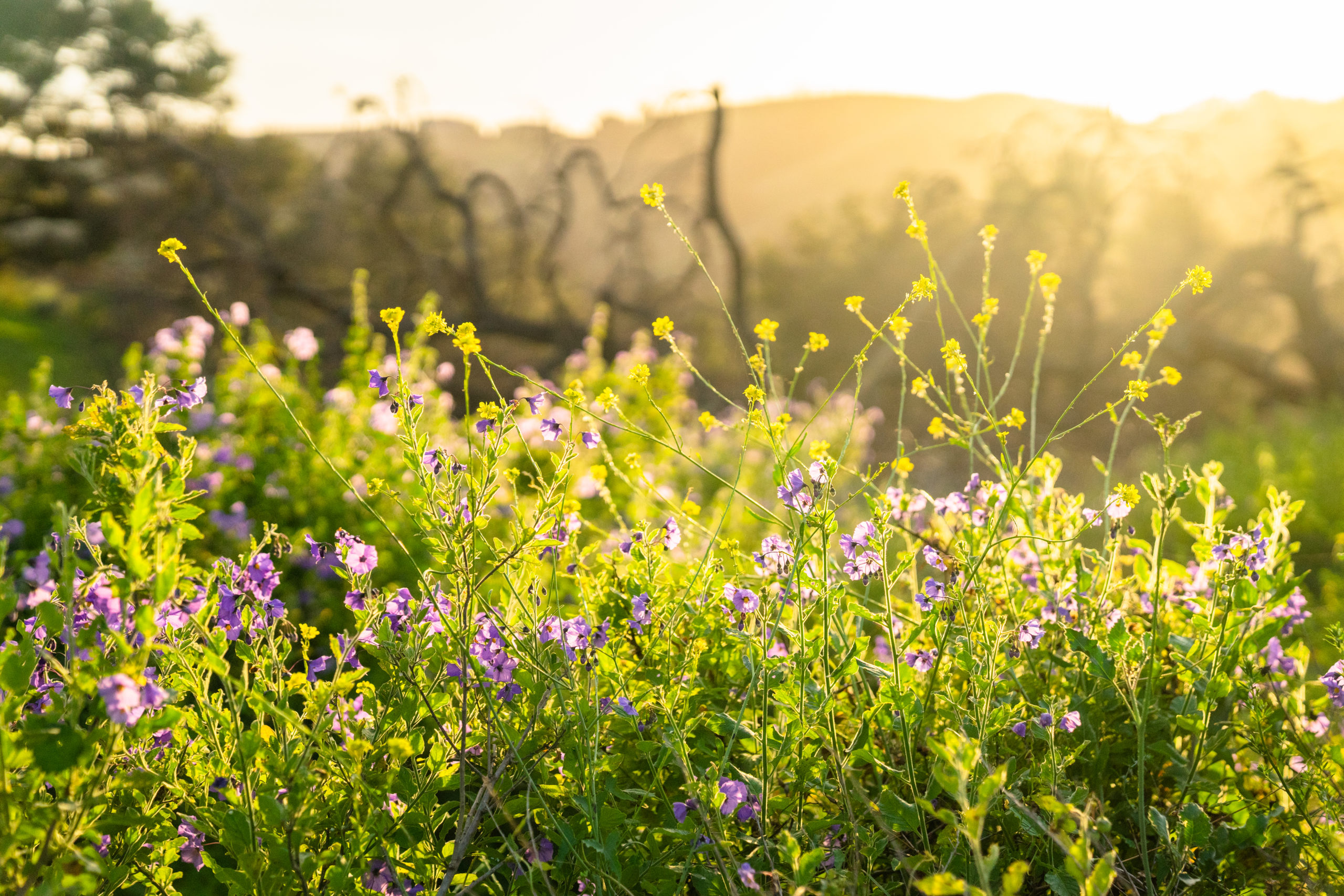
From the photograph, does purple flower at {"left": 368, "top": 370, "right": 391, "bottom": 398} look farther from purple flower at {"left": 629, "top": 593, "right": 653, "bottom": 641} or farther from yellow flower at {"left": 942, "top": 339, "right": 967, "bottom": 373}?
yellow flower at {"left": 942, "top": 339, "right": 967, "bottom": 373}

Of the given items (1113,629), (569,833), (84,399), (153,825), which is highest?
(84,399)

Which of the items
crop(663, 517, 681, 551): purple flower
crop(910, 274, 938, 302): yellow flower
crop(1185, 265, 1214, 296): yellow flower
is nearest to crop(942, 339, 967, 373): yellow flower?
crop(910, 274, 938, 302): yellow flower

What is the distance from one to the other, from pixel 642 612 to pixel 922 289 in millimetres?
819

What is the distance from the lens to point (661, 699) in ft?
4.91

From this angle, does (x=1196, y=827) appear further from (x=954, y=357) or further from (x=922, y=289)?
(x=922, y=289)

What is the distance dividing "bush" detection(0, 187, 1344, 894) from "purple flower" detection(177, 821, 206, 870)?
0.4 inches

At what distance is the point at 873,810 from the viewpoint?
1290 mm

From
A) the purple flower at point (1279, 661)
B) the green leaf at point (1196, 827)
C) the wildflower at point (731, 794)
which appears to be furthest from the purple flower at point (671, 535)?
the purple flower at point (1279, 661)

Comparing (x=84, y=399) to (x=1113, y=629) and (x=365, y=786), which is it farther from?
(x=1113, y=629)

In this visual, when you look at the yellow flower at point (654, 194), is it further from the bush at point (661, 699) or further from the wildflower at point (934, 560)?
the wildflower at point (934, 560)

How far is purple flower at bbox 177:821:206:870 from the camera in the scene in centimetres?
156

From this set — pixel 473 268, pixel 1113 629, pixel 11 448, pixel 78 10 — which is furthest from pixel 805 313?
pixel 78 10

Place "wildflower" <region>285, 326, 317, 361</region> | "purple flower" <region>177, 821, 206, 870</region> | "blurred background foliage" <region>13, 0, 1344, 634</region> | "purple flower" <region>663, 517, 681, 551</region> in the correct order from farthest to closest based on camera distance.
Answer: "blurred background foliage" <region>13, 0, 1344, 634</region> < "wildflower" <region>285, 326, 317, 361</region> < "purple flower" <region>663, 517, 681, 551</region> < "purple flower" <region>177, 821, 206, 870</region>

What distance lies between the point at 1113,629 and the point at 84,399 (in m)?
1.81
